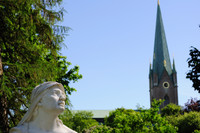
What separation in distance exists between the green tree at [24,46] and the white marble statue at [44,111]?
6.78 metres

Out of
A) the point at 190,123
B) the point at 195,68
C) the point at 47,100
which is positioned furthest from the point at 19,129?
the point at 190,123

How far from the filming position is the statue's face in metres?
3.60

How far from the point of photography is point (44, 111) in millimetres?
3627

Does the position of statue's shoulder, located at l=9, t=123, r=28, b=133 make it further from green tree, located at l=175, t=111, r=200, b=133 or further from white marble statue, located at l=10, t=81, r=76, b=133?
green tree, located at l=175, t=111, r=200, b=133

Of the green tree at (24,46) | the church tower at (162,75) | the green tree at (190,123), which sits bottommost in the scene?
the green tree at (190,123)

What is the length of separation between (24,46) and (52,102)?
829cm

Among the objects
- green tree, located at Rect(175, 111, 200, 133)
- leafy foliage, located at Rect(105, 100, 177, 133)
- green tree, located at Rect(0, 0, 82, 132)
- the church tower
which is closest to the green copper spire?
the church tower

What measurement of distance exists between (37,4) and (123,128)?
8285 mm

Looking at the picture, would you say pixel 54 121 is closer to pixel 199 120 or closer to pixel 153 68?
pixel 199 120

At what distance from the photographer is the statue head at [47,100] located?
361cm

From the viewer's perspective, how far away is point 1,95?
9773 millimetres

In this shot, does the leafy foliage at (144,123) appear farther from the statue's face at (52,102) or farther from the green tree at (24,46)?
the statue's face at (52,102)

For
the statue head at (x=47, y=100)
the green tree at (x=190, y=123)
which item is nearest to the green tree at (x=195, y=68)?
the statue head at (x=47, y=100)

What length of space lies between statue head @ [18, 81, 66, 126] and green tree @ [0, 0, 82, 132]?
22.2ft
